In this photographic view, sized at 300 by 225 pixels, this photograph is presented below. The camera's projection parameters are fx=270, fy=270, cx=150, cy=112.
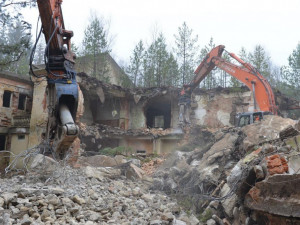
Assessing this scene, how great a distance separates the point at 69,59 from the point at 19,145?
1425 cm

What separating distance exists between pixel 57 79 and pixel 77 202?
7.23 ft

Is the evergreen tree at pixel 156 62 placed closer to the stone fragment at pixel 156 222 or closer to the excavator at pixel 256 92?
the excavator at pixel 256 92

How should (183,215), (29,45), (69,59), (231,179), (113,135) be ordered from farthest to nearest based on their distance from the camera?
(113,135)
(29,45)
(183,215)
(231,179)
(69,59)

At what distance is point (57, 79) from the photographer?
13.9 feet

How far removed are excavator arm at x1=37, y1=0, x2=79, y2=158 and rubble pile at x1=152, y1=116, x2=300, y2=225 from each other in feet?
10.8

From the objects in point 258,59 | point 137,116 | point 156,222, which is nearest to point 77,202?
point 156,222

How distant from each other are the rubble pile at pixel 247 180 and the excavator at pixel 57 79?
3.28 meters

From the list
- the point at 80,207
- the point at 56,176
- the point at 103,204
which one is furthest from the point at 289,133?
the point at 56,176

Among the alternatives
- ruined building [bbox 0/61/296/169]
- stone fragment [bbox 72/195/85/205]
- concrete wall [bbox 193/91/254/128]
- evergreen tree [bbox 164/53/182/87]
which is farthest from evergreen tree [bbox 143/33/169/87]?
stone fragment [bbox 72/195/85/205]

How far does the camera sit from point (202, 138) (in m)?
15.2

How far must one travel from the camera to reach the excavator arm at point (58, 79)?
13.4ft

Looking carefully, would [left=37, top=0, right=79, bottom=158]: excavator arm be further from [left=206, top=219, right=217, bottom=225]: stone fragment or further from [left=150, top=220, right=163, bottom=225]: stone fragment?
[left=206, top=219, right=217, bottom=225]: stone fragment

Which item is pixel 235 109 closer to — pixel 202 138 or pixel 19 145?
pixel 202 138

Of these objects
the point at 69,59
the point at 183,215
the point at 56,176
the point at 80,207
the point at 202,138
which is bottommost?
the point at 183,215
